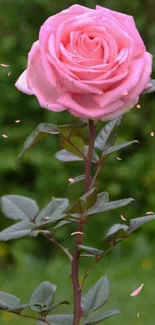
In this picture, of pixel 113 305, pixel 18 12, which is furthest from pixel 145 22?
pixel 113 305

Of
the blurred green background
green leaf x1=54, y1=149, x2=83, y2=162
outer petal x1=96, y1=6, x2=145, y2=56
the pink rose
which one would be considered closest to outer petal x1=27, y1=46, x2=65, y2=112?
the pink rose

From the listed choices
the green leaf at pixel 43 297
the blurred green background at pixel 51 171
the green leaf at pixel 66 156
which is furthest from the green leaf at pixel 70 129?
the blurred green background at pixel 51 171

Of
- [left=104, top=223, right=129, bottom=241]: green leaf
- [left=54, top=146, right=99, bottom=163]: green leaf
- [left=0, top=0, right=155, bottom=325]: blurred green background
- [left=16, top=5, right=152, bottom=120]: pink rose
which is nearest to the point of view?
[left=16, top=5, right=152, bottom=120]: pink rose

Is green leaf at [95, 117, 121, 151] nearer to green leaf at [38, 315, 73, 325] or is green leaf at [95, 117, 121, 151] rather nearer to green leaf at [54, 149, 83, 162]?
green leaf at [54, 149, 83, 162]

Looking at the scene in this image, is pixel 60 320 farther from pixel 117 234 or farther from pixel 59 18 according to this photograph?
pixel 59 18

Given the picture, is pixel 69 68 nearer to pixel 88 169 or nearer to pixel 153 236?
pixel 88 169

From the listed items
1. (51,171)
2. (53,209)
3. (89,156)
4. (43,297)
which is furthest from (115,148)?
(51,171)

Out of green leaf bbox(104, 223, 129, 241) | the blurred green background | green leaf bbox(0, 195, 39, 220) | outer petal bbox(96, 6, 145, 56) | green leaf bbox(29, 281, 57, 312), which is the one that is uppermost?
outer petal bbox(96, 6, 145, 56)
